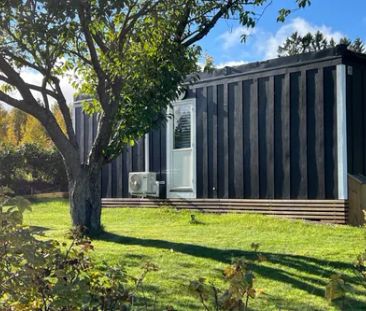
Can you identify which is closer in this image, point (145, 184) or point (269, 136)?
point (269, 136)

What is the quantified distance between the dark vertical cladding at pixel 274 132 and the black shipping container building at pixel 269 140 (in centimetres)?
2

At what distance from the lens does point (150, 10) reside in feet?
26.1

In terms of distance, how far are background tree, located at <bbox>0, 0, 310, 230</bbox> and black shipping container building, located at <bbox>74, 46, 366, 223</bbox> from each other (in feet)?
8.73

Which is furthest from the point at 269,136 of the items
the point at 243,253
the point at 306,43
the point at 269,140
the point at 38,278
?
→ the point at 306,43

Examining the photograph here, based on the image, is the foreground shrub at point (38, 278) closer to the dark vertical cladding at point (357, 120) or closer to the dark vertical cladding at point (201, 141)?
the dark vertical cladding at point (357, 120)

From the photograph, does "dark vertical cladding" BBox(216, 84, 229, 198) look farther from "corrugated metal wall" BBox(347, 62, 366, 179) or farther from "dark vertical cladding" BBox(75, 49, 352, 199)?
"corrugated metal wall" BBox(347, 62, 366, 179)

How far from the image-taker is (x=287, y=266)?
6312 millimetres

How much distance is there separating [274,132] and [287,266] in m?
5.49

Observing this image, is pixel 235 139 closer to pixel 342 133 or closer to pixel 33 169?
pixel 342 133

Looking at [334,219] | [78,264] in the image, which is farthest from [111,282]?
[334,219]

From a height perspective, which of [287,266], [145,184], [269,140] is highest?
[269,140]

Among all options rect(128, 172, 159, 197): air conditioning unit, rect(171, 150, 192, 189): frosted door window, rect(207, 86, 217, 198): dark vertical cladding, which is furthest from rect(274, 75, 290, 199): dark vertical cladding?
rect(128, 172, 159, 197): air conditioning unit

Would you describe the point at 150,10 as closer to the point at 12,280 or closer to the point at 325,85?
the point at 325,85

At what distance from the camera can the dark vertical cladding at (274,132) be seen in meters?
10.7
